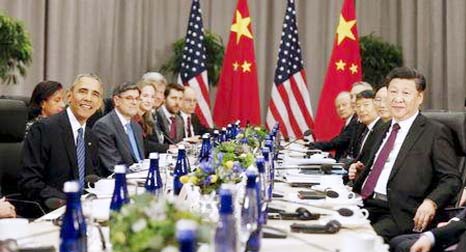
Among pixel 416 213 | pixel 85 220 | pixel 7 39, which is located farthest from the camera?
pixel 7 39

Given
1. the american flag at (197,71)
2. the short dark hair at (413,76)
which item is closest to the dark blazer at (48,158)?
the short dark hair at (413,76)

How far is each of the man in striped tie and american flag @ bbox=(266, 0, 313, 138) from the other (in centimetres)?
450

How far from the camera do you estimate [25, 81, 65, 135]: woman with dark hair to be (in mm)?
4262

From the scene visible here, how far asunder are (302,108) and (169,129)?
6.83 ft

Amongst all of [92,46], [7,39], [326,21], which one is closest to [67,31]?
[92,46]

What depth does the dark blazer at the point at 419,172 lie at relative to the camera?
293cm

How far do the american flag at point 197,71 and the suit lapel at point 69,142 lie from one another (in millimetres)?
4551

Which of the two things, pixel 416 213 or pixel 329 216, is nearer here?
pixel 329 216

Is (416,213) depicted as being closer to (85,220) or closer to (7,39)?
(85,220)

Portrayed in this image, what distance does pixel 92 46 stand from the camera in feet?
26.1

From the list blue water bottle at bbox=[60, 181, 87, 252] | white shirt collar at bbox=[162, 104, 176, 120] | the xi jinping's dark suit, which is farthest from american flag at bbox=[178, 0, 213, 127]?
blue water bottle at bbox=[60, 181, 87, 252]

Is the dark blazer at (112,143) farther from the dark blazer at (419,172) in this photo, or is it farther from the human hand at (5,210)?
the dark blazer at (419,172)

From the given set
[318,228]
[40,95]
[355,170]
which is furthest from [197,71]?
[318,228]

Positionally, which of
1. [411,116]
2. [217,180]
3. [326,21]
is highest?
[326,21]
